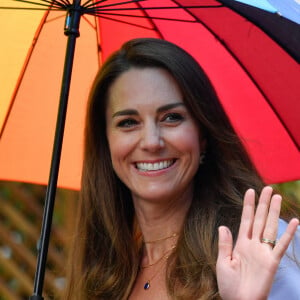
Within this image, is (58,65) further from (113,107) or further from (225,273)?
(225,273)

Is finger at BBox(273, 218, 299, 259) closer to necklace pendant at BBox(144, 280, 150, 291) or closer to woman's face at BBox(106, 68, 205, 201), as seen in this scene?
woman's face at BBox(106, 68, 205, 201)

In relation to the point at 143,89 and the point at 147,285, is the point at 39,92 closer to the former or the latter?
the point at 143,89

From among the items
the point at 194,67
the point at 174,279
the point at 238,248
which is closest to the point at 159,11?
the point at 194,67

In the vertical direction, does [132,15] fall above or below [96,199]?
above

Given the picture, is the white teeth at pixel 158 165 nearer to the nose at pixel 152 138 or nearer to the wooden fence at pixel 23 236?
the nose at pixel 152 138

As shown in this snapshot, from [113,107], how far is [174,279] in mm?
617

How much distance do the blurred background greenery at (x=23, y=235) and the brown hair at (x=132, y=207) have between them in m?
2.40

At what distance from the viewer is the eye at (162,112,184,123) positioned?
348 centimetres

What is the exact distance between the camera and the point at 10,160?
417 cm

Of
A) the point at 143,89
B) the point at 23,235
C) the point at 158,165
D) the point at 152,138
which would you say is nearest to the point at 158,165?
the point at 158,165

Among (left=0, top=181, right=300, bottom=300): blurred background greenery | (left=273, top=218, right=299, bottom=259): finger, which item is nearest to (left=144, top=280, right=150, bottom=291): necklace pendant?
(left=273, top=218, right=299, bottom=259): finger

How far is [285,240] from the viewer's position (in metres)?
2.82

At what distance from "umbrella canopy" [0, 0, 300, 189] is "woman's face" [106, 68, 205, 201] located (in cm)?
30

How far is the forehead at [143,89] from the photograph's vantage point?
3531mm
